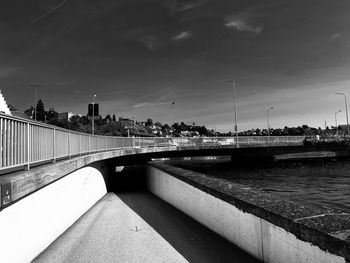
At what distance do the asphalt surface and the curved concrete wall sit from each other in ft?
0.90

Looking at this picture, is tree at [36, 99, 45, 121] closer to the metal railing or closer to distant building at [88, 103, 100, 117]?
distant building at [88, 103, 100, 117]

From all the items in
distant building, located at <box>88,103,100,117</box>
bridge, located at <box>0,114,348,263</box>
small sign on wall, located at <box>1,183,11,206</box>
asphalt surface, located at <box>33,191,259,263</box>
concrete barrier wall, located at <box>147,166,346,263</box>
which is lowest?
asphalt surface, located at <box>33,191,259,263</box>

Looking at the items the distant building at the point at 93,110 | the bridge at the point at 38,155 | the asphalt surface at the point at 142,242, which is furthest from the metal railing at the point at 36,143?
the distant building at the point at 93,110

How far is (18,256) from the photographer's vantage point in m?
5.42

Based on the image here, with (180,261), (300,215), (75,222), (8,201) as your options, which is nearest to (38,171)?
(8,201)

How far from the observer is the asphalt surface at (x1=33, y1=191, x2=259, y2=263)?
5.86 m

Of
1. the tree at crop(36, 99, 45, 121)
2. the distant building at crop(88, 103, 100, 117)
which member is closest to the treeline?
the tree at crop(36, 99, 45, 121)

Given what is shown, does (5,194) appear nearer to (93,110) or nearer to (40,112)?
(93,110)

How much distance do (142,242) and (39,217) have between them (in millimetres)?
2409

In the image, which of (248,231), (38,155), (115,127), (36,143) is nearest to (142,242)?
Result: (248,231)

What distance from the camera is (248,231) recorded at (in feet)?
17.5

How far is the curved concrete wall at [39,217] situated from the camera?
203 inches

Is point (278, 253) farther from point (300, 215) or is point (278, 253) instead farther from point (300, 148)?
point (300, 148)

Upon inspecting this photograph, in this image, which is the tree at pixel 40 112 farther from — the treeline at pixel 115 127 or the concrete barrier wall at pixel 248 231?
the concrete barrier wall at pixel 248 231
